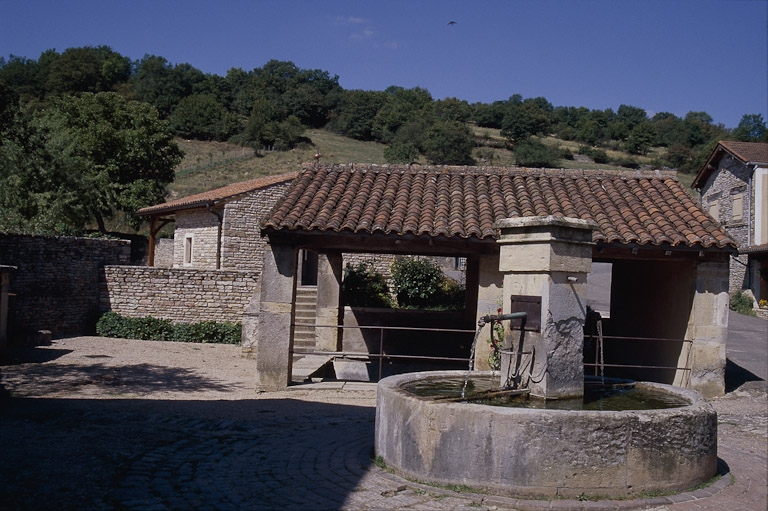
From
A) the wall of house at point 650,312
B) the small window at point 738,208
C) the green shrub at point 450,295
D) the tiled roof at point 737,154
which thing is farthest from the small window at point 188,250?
the small window at point 738,208

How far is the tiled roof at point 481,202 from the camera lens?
397 inches

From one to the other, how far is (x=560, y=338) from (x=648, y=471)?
143 centimetres

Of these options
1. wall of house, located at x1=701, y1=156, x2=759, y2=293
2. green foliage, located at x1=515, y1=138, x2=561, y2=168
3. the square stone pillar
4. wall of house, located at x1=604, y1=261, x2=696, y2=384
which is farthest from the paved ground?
green foliage, located at x1=515, y1=138, x2=561, y2=168

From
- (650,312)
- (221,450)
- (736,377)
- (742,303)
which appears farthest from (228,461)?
(742,303)

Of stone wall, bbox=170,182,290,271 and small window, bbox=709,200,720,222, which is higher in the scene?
small window, bbox=709,200,720,222

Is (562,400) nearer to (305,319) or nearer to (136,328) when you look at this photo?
(305,319)

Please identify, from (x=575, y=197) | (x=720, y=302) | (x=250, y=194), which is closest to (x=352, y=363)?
(x=575, y=197)

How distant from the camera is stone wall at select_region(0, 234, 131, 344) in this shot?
1636cm

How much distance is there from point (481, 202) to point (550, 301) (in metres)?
5.42

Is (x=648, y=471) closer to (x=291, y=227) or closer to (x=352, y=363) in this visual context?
(x=291, y=227)

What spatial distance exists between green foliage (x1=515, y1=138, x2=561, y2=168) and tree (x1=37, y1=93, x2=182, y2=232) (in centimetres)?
3506

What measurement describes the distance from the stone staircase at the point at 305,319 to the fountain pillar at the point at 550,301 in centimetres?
950

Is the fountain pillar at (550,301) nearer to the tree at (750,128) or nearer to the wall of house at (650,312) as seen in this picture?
the wall of house at (650,312)

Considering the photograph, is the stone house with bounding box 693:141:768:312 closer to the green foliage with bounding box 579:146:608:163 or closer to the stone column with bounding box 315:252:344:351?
the stone column with bounding box 315:252:344:351
